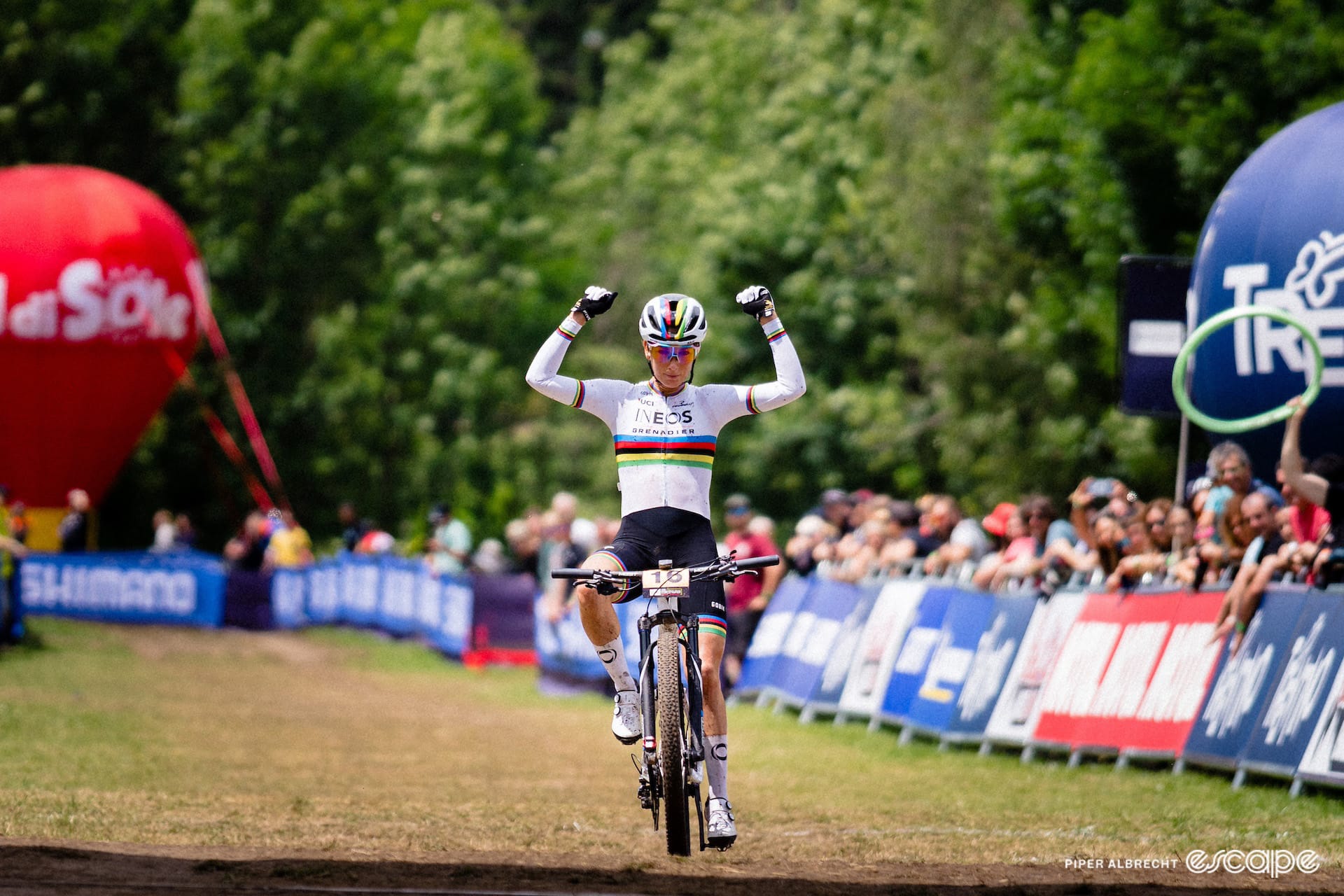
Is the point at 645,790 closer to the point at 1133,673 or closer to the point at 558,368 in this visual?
the point at 558,368

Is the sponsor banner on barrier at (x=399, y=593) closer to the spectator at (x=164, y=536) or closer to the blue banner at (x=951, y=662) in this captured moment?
the spectator at (x=164, y=536)

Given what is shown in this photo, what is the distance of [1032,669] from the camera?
15688mm

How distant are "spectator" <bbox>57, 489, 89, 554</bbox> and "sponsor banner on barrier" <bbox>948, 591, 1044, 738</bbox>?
23.4 m

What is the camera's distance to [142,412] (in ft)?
137

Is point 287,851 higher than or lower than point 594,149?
lower

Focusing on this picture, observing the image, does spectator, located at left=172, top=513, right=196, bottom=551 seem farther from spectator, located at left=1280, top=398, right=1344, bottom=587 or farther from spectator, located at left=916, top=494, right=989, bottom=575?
spectator, located at left=1280, top=398, right=1344, bottom=587

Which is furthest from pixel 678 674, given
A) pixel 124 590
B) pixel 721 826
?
pixel 124 590

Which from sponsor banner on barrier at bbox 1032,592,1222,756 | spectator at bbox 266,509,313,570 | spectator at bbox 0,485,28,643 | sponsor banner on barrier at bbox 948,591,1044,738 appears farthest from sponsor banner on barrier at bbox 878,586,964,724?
spectator at bbox 266,509,313,570

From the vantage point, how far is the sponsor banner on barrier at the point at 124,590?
34312mm

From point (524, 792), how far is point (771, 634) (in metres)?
7.99

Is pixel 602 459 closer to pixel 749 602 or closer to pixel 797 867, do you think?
pixel 749 602

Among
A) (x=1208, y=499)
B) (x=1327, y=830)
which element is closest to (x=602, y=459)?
(x=1208, y=499)

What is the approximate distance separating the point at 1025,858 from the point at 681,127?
54350 millimetres

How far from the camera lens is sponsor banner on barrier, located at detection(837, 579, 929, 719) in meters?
18.0
